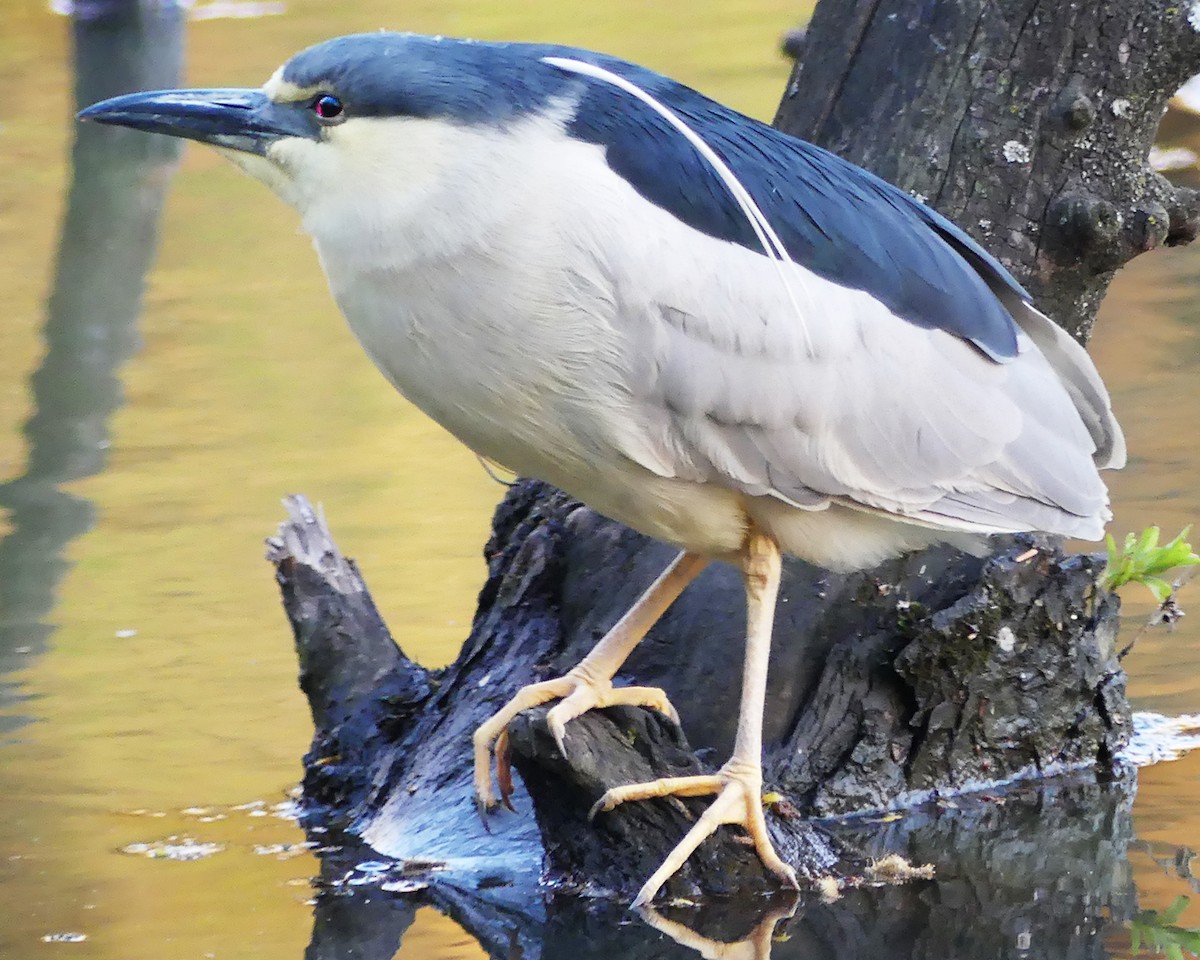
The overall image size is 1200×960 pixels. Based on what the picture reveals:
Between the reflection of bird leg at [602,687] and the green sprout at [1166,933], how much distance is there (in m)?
0.93

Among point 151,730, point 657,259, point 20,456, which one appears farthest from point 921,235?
point 20,456

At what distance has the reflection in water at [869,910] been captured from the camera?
3.41m

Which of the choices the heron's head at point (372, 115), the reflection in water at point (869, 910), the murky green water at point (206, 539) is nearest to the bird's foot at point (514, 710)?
the reflection in water at point (869, 910)

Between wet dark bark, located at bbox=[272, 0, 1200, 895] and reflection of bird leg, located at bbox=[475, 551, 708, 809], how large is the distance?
118 millimetres

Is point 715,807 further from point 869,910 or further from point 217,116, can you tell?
point 217,116

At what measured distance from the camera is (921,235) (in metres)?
3.67

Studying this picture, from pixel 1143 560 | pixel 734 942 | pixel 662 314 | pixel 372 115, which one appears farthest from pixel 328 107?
pixel 1143 560

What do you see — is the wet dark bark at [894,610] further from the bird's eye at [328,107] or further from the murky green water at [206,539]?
the bird's eye at [328,107]

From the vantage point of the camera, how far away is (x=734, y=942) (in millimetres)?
3420

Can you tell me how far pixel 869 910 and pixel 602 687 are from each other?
2.16ft

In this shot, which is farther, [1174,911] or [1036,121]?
[1036,121]

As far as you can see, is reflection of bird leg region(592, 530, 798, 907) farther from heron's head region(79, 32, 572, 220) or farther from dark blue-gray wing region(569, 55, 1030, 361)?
heron's head region(79, 32, 572, 220)

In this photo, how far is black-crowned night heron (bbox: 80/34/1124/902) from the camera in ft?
10.6

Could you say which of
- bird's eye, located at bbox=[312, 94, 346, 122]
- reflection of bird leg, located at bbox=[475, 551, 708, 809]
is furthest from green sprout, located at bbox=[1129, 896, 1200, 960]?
bird's eye, located at bbox=[312, 94, 346, 122]
